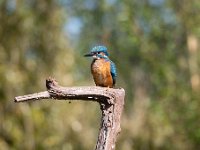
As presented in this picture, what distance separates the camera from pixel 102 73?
234 inches

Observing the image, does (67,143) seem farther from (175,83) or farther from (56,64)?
(175,83)

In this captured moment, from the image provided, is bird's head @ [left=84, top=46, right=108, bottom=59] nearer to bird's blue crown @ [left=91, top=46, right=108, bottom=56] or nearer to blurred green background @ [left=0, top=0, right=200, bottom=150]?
bird's blue crown @ [left=91, top=46, right=108, bottom=56]

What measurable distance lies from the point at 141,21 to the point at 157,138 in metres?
3.46

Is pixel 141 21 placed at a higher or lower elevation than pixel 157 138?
higher

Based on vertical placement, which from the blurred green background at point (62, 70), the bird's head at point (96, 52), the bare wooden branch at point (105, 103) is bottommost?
the bare wooden branch at point (105, 103)

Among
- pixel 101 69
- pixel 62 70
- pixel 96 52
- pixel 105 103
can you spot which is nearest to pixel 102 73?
pixel 101 69

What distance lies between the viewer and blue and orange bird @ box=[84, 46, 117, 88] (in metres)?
5.88

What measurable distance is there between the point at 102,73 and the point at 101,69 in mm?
83

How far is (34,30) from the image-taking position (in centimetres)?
1352

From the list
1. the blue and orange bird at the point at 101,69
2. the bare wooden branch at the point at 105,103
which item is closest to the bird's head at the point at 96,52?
the blue and orange bird at the point at 101,69

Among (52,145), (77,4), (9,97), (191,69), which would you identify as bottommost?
(52,145)

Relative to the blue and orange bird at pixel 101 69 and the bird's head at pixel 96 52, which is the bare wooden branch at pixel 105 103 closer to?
the blue and orange bird at pixel 101 69

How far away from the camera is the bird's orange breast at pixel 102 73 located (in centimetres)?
585

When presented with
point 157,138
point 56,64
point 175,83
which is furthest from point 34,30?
point 157,138
